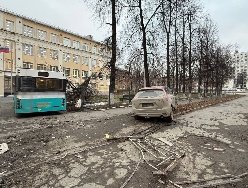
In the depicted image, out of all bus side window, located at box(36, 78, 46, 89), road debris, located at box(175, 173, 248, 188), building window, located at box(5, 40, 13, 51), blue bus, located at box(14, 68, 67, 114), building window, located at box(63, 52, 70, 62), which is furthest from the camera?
building window, located at box(63, 52, 70, 62)

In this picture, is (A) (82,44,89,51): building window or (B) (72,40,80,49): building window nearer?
(B) (72,40,80,49): building window

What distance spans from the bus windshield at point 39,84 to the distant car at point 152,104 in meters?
5.88

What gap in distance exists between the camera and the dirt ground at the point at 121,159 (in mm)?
5047

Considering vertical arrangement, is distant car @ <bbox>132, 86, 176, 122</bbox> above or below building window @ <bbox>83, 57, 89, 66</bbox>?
below

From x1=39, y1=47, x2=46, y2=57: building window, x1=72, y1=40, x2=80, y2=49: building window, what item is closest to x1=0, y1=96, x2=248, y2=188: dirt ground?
x1=39, y1=47, x2=46, y2=57: building window

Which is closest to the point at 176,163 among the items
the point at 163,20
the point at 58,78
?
the point at 58,78

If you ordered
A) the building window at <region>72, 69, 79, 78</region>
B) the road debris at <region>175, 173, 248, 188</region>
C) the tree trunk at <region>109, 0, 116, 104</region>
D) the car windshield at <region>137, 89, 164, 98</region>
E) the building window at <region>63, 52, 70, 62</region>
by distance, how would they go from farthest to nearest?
the building window at <region>72, 69, 79, 78</region> → the building window at <region>63, 52, 70, 62</region> → the tree trunk at <region>109, 0, 116, 104</region> → the car windshield at <region>137, 89, 164, 98</region> → the road debris at <region>175, 173, 248, 188</region>

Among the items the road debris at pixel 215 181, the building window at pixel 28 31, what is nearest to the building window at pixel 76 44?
the building window at pixel 28 31

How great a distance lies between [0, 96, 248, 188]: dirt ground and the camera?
5047 millimetres

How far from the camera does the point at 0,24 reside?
142ft

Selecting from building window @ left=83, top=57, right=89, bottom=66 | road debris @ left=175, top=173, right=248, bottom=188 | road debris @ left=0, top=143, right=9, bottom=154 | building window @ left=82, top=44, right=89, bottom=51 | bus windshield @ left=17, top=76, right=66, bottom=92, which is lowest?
road debris @ left=175, top=173, right=248, bottom=188

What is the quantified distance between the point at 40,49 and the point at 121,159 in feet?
164

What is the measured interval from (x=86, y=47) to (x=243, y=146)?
2420 inches

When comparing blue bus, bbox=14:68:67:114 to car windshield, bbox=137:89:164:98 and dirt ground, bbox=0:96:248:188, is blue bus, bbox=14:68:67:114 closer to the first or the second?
dirt ground, bbox=0:96:248:188
